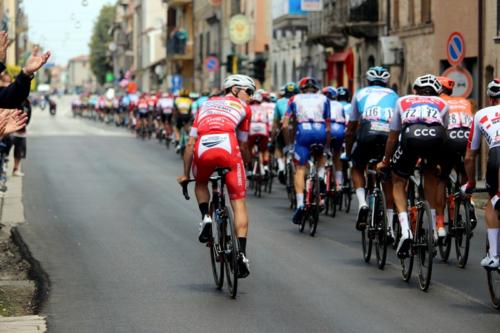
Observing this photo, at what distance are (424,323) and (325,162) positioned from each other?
944cm

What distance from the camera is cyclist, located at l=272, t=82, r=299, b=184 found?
69.5 ft

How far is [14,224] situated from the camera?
689 inches

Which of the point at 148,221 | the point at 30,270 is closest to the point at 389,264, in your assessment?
the point at 30,270

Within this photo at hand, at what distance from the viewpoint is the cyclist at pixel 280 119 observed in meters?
21.2

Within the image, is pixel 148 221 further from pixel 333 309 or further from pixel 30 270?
pixel 333 309

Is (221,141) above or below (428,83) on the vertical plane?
below

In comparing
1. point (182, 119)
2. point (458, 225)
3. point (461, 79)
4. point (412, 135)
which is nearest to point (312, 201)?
point (458, 225)

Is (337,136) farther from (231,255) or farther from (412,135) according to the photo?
(231,255)

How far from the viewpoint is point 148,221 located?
58.8 feet

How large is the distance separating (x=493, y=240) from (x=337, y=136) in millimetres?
10065

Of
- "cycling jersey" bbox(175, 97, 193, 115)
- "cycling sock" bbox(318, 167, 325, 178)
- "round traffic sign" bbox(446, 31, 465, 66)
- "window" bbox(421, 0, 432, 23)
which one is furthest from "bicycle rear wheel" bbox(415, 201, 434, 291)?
"cycling jersey" bbox(175, 97, 193, 115)

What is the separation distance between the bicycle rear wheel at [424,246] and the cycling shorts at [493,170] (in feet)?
3.10

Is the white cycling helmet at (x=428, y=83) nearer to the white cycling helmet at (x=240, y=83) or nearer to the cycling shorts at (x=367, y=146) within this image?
the white cycling helmet at (x=240, y=83)

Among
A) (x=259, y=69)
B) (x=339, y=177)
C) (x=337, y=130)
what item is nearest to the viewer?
(x=339, y=177)
